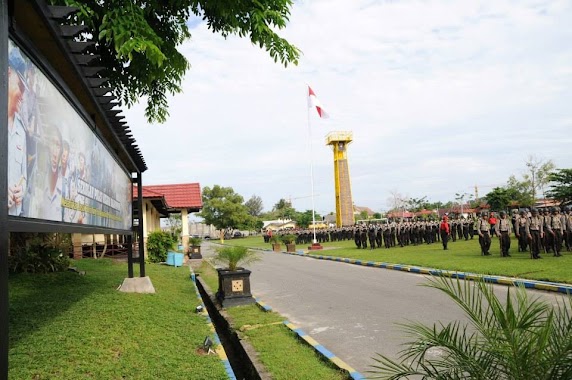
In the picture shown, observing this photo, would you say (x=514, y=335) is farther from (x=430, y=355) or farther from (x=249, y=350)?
(x=249, y=350)

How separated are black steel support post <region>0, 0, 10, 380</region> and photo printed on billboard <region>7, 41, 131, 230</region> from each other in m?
0.30

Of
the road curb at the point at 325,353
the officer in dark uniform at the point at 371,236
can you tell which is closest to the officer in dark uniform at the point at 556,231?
the road curb at the point at 325,353

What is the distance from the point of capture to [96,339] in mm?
5879

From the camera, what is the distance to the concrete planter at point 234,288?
34.0 ft

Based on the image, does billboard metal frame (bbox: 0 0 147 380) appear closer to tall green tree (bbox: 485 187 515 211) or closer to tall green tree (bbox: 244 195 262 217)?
tall green tree (bbox: 485 187 515 211)

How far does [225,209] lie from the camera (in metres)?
75.1

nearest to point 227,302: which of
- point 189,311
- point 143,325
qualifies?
point 189,311

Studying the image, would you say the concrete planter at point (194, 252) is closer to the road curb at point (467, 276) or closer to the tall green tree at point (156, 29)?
the road curb at point (467, 276)

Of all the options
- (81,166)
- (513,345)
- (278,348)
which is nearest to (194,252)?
(278,348)

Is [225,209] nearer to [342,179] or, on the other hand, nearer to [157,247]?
[342,179]

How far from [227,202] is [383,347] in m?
69.7

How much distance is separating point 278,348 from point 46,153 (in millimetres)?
4280

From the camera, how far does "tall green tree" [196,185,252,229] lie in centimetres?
7512

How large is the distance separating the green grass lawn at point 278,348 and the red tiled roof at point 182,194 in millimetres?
18417
